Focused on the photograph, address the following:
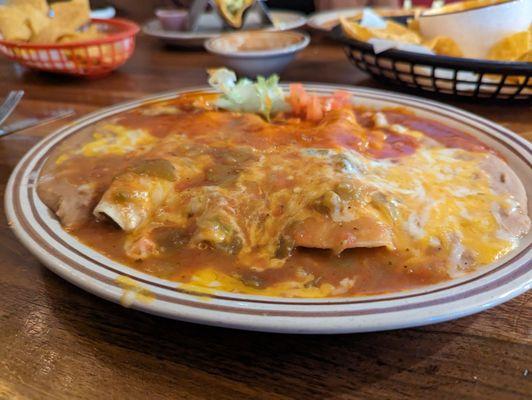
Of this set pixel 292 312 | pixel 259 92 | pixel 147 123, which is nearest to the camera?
pixel 292 312

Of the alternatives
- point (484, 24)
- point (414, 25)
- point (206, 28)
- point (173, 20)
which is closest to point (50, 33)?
point (173, 20)

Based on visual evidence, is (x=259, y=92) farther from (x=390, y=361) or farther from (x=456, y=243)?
(x=390, y=361)

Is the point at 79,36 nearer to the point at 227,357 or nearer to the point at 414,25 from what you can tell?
the point at 414,25

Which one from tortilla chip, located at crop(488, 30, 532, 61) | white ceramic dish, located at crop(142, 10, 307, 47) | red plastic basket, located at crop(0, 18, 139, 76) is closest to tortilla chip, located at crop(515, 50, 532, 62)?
tortilla chip, located at crop(488, 30, 532, 61)

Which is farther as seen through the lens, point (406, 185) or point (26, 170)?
point (26, 170)

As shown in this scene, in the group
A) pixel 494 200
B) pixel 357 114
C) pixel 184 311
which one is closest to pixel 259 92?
pixel 357 114

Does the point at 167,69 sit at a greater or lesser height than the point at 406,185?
lesser
